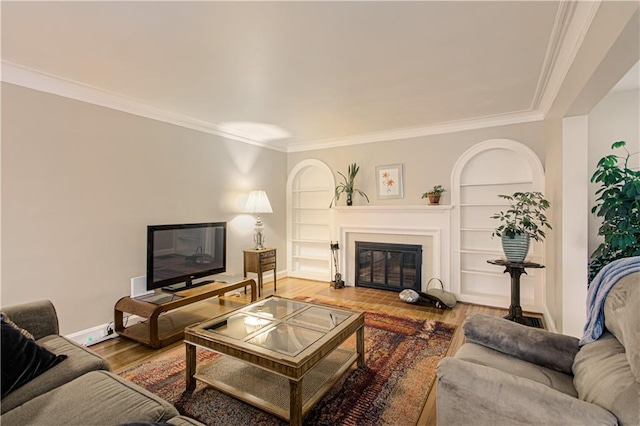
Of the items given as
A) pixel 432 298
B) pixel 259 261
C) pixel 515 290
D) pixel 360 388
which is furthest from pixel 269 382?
pixel 515 290

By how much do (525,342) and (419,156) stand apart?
3.15 metres

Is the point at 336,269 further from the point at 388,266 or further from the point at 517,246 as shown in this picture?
the point at 517,246

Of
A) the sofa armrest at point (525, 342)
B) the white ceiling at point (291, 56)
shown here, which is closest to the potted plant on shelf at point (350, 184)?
the white ceiling at point (291, 56)

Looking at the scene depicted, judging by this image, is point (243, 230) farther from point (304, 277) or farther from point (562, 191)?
point (562, 191)

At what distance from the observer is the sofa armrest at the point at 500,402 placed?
1.05 m

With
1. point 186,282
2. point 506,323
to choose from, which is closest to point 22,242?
point 186,282

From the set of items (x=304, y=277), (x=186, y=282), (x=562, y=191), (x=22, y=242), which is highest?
(x=562, y=191)

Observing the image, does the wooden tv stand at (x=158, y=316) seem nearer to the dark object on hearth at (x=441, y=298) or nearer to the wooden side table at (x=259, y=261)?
the wooden side table at (x=259, y=261)

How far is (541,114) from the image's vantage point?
359cm

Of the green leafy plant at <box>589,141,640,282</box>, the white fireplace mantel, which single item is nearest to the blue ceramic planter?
the green leafy plant at <box>589,141,640,282</box>

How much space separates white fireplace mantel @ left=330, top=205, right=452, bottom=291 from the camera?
4.19 metres

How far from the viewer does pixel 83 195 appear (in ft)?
9.34

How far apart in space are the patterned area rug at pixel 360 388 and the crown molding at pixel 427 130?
272cm

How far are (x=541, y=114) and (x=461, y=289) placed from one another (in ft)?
7.94
